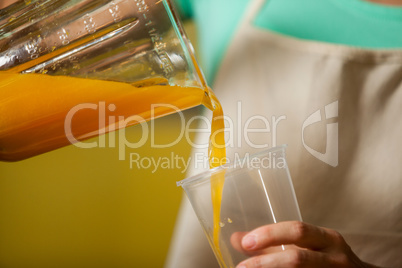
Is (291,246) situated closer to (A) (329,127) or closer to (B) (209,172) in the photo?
(B) (209,172)

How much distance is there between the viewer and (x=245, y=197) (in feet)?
1.95

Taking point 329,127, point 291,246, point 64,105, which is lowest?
point 291,246

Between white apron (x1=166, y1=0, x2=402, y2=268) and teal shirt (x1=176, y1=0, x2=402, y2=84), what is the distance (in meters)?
0.03

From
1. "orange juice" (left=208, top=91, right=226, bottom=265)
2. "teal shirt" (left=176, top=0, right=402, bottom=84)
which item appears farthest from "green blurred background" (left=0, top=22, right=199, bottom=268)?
"orange juice" (left=208, top=91, right=226, bottom=265)

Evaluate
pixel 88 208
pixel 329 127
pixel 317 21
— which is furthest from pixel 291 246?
pixel 88 208

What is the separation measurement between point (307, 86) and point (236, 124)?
0.47 feet

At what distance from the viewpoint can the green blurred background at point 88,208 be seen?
1.78m

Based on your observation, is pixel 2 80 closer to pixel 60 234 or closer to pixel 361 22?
pixel 361 22

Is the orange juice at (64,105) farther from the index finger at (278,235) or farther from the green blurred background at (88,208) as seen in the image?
the green blurred background at (88,208)

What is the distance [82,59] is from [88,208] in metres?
1.30

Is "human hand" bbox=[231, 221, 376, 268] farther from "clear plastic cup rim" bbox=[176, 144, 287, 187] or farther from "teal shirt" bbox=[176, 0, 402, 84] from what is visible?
"teal shirt" bbox=[176, 0, 402, 84]

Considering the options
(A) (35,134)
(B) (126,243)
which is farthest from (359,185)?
(B) (126,243)

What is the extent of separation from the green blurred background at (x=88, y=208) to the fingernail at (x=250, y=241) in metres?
1.18

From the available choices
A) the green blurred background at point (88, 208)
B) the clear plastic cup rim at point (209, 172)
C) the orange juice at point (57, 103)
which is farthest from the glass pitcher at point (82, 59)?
the green blurred background at point (88, 208)
